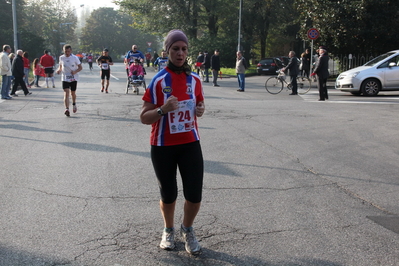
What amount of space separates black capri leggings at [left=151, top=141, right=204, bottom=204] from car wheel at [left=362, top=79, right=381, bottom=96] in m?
16.7

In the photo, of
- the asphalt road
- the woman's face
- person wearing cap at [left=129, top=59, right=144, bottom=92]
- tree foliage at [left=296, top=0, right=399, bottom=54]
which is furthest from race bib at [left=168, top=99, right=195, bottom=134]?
tree foliage at [left=296, top=0, right=399, bottom=54]

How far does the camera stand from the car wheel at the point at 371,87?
62.2ft

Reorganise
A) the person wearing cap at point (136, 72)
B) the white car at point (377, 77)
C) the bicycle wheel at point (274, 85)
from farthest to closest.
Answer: the bicycle wheel at point (274, 85), the person wearing cap at point (136, 72), the white car at point (377, 77)

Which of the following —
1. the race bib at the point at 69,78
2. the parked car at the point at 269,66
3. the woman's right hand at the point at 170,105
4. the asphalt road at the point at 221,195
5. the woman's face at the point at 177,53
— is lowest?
the asphalt road at the point at 221,195

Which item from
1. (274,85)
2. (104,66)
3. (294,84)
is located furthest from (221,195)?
(274,85)

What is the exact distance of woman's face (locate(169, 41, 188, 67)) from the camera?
366cm

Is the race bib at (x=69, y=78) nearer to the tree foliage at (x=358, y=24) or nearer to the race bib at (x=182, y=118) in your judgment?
the race bib at (x=182, y=118)

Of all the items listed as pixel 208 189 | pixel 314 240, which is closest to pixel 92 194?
pixel 208 189

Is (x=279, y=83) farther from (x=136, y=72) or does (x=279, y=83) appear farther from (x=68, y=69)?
(x=68, y=69)

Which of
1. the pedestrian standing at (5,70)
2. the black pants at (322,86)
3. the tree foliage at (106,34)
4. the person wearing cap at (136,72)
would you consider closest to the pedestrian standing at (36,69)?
the pedestrian standing at (5,70)

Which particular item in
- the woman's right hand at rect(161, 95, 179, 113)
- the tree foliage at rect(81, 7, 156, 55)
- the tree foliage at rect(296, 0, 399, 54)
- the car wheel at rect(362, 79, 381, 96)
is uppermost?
the tree foliage at rect(81, 7, 156, 55)

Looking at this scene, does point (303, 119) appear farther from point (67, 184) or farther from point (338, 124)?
point (67, 184)

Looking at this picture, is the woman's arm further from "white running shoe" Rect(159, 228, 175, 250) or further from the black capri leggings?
"white running shoe" Rect(159, 228, 175, 250)

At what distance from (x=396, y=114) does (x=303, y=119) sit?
116 inches
